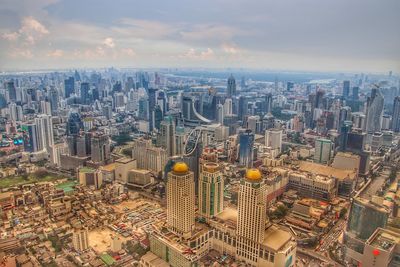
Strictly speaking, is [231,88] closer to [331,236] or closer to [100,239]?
[331,236]

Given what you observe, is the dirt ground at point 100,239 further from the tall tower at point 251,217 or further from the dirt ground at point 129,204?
the tall tower at point 251,217

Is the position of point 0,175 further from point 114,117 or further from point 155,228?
point 114,117

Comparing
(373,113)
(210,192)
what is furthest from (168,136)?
(373,113)

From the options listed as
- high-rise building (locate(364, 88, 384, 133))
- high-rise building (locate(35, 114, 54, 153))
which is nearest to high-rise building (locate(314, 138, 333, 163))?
high-rise building (locate(364, 88, 384, 133))

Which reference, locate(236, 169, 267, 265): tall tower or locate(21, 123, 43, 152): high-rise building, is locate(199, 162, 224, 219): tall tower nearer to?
locate(236, 169, 267, 265): tall tower

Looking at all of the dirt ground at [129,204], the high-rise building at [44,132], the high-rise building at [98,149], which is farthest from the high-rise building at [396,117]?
the high-rise building at [44,132]

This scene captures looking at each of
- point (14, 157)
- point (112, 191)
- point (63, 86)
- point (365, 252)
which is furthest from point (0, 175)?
point (365, 252)
